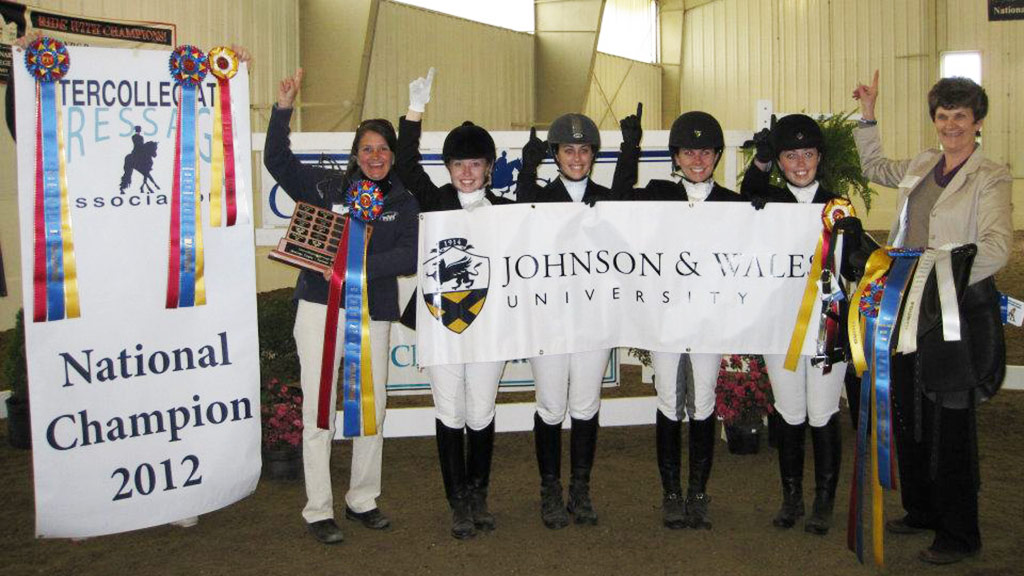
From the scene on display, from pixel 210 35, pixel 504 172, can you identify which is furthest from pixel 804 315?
pixel 210 35

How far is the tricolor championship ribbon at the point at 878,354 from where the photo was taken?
3344 mm

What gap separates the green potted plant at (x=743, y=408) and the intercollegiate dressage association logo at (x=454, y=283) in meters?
1.98

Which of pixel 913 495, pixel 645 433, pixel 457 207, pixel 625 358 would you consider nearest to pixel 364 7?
pixel 625 358

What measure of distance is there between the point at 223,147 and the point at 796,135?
92.0 inches

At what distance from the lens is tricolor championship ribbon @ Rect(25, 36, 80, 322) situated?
3430 millimetres

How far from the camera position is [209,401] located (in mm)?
3787

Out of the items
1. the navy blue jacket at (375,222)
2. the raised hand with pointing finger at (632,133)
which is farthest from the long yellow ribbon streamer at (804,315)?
the navy blue jacket at (375,222)

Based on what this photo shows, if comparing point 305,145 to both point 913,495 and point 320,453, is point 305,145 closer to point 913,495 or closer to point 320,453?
point 320,453

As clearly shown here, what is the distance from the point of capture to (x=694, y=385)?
3811 millimetres

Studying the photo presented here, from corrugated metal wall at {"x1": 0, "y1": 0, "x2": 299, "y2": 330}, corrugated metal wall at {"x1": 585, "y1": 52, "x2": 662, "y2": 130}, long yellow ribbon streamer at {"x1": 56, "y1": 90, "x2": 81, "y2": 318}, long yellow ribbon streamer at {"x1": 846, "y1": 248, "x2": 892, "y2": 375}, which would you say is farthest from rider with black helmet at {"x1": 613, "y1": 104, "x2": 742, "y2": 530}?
corrugated metal wall at {"x1": 585, "y1": 52, "x2": 662, "y2": 130}

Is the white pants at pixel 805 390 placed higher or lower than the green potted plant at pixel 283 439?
higher

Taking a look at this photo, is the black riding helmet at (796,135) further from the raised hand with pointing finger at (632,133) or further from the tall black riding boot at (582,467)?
the tall black riding boot at (582,467)

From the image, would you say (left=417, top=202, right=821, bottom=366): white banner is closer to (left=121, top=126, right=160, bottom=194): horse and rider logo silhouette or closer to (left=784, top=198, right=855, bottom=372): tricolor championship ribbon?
(left=784, top=198, right=855, bottom=372): tricolor championship ribbon

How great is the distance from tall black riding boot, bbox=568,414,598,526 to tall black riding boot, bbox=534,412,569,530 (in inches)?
2.3
